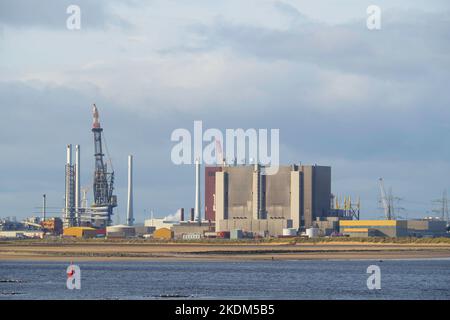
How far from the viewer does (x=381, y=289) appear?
8606 cm

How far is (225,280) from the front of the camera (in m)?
96.4

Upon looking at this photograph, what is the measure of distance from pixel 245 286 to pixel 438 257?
73838 mm

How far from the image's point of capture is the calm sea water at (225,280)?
79.2 metres

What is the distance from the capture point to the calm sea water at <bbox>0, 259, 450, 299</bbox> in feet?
260

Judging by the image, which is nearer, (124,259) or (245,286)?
(245,286)

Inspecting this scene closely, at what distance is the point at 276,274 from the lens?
4163 inches
